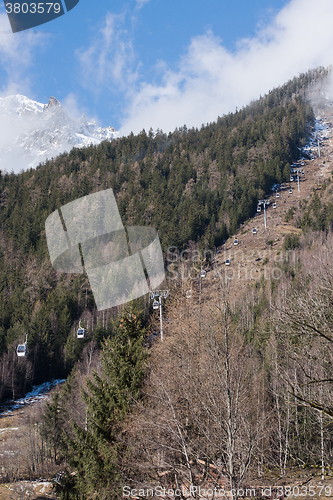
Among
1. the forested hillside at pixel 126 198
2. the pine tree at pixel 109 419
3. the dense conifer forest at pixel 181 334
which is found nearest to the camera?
the dense conifer forest at pixel 181 334

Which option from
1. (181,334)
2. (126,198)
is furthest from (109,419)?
(126,198)

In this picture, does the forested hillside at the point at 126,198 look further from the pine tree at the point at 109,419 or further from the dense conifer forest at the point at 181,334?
the pine tree at the point at 109,419

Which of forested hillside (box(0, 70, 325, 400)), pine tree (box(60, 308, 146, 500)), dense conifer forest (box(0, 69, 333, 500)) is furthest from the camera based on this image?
forested hillside (box(0, 70, 325, 400))

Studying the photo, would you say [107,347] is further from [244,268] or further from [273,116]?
[273,116]

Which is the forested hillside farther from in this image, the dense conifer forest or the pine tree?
the pine tree

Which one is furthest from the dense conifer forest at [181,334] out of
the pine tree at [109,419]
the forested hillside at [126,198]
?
the forested hillside at [126,198]

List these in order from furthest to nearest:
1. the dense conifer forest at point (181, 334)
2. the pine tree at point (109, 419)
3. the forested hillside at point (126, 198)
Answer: the forested hillside at point (126, 198) → the pine tree at point (109, 419) → the dense conifer forest at point (181, 334)

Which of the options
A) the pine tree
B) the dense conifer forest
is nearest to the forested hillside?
the dense conifer forest

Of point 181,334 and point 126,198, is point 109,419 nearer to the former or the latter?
point 181,334
